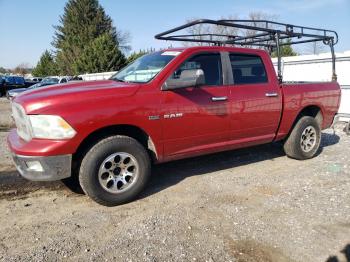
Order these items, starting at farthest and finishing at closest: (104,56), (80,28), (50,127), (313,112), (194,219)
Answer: (80,28), (104,56), (313,112), (194,219), (50,127)

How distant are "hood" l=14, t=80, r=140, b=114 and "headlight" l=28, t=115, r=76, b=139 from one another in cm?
9

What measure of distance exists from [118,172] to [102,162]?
11.2 inches

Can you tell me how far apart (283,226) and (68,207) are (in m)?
2.51

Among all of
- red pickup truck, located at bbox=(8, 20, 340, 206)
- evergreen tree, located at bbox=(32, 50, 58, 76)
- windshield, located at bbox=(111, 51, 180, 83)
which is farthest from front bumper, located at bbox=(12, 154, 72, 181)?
evergreen tree, located at bbox=(32, 50, 58, 76)

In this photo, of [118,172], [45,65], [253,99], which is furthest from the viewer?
[45,65]

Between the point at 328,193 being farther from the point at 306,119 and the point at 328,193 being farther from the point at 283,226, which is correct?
the point at 306,119

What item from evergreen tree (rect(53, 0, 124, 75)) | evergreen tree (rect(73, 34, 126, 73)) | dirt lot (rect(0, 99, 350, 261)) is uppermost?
evergreen tree (rect(53, 0, 124, 75))

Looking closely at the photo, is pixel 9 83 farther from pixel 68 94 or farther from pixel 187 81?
pixel 187 81

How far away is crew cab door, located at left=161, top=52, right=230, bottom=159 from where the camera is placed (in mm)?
4492

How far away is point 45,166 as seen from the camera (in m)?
3.78

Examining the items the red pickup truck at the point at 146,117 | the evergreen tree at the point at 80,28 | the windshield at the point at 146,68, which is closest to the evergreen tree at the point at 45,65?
the evergreen tree at the point at 80,28

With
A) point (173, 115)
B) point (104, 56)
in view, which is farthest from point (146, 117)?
point (104, 56)

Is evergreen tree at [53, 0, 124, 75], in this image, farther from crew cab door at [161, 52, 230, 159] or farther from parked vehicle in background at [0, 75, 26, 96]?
crew cab door at [161, 52, 230, 159]

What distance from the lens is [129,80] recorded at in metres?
4.91
